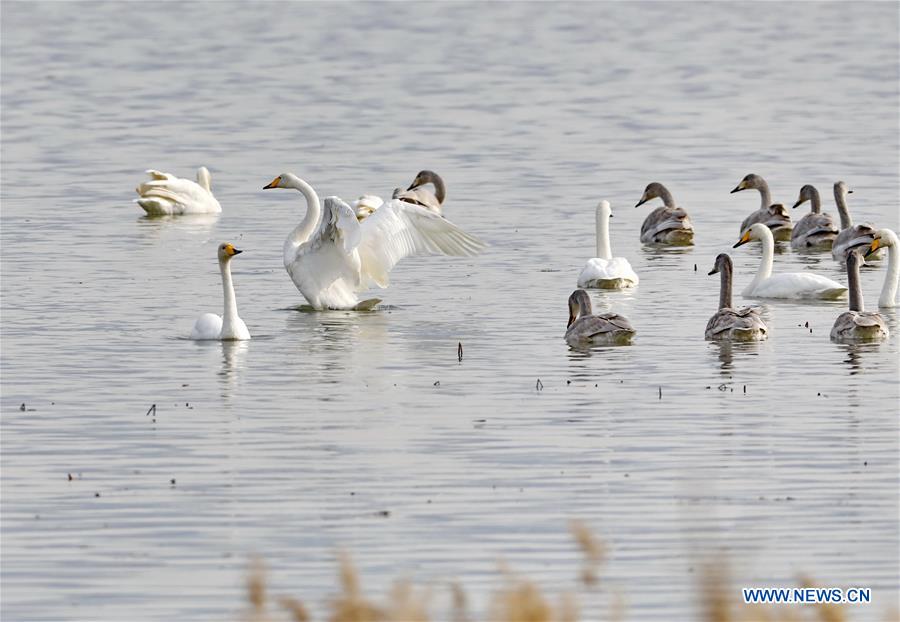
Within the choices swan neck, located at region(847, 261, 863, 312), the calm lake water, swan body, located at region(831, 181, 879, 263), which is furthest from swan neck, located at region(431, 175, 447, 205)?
swan neck, located at region(847, 261, 863, 312)

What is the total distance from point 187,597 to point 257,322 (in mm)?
9180

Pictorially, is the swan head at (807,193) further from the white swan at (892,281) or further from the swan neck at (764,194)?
the white swan at (892,281)

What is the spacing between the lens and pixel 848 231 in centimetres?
2270

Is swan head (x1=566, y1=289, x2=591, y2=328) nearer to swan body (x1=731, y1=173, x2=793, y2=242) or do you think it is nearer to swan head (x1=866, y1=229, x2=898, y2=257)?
swan head (x1=866, y1=229, x2=898, y2=257)

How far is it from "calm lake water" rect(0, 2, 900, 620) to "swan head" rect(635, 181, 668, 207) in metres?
0.58

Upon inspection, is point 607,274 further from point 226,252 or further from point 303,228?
point 226,252

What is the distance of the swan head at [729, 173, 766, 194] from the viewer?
27250mm

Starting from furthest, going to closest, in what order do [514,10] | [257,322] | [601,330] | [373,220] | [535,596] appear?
1. [514,10]
2. [373,220]
3. [257,322]
4. [601,330]
5. [535,596]

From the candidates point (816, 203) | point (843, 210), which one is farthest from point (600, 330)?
point (816, 203)

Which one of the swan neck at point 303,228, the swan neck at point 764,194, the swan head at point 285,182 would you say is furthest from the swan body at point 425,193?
the swan neck at point 303,228

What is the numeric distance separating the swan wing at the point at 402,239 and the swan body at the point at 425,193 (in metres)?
5.02

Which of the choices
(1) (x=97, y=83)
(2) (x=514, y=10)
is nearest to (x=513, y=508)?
(1) (x=97, y=83)

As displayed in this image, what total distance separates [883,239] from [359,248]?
522 centimetres

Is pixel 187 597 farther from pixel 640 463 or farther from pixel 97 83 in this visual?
pixel 97 83
